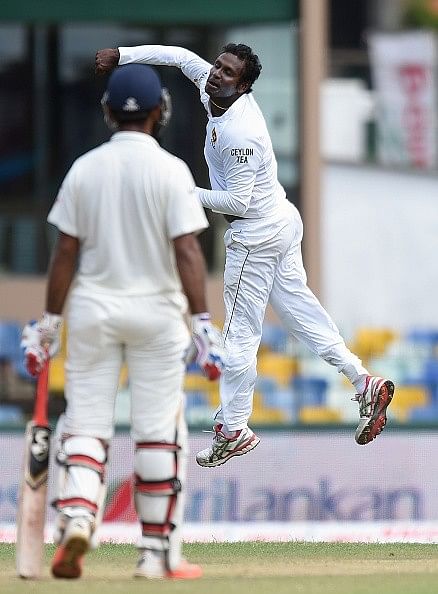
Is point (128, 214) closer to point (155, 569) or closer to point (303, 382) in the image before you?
point (155, 569)

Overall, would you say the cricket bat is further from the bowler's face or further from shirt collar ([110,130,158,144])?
the bowler's face

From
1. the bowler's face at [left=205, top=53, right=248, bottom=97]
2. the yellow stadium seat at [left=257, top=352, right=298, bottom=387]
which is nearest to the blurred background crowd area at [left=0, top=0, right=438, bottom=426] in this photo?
the yellow stadium seat at [left=257, top=352, right=298, bottom=387]

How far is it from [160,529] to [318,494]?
4.37 meters

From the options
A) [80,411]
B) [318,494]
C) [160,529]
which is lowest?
[318,494]

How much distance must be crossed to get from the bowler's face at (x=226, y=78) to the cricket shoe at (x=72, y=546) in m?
2.50

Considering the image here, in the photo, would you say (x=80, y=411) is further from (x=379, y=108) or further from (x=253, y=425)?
(x=379, y=108)

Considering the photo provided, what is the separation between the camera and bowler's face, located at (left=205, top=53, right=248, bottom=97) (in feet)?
25.5

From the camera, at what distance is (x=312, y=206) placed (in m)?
17.8

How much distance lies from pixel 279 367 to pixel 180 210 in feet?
22.6

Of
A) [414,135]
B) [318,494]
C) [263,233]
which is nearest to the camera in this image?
[263,233]

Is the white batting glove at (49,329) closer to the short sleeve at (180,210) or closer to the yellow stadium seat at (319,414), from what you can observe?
the short sleeve at (180,210)

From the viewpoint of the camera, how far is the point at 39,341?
6.25 metres

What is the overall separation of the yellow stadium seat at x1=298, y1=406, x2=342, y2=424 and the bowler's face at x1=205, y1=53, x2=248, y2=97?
462 centimetres

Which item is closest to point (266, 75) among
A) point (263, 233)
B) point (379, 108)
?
point (379, 108)
